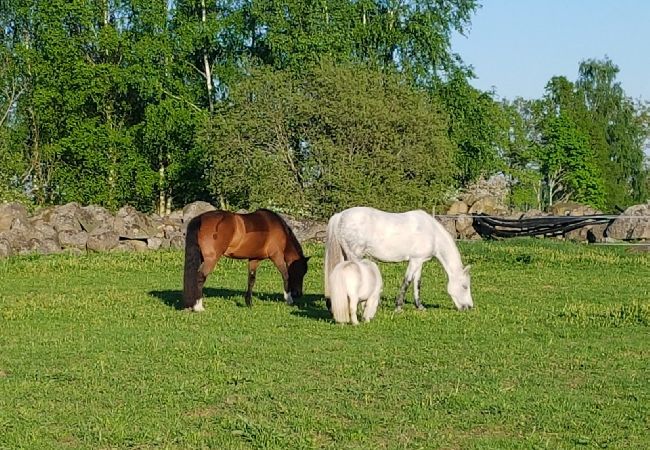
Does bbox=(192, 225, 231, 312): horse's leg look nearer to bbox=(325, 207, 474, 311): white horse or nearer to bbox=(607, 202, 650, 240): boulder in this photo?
bbox=(325, 207, 474, 311): white horse

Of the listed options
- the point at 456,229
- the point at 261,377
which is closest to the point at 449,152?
the point at 456,229

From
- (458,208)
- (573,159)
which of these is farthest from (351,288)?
(573,159)

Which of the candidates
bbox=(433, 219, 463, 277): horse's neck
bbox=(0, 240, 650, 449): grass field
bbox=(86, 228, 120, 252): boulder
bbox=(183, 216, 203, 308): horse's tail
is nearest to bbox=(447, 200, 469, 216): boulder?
bbox=(86, 228, 120, 252): boulder

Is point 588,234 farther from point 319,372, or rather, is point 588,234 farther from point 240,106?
point 319,372

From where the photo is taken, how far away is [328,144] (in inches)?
1409

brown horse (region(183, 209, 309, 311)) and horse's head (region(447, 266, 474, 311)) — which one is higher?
brown horse (region(183, 209, 309, 311))

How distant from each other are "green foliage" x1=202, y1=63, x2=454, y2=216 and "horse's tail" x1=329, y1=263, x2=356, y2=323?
22.8 metres

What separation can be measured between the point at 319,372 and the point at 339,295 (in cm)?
297

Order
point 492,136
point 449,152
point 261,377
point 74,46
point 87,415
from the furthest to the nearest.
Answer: point 492,136, point 74,46, point 449,152, point 261,377, point 87,415

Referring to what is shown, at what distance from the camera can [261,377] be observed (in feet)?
29.6

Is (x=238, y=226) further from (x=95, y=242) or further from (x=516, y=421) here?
(x=95, y=242)

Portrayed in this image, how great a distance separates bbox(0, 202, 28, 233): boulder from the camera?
3023 centimetres

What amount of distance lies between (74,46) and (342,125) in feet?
42.2

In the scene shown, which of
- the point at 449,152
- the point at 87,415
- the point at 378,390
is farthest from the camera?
the point at 449,152
